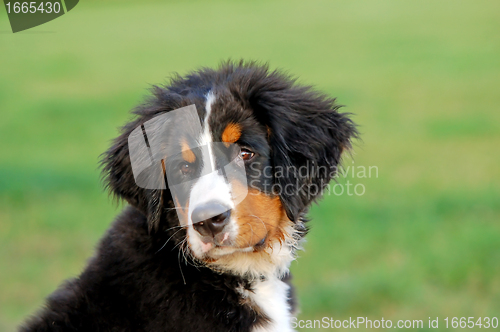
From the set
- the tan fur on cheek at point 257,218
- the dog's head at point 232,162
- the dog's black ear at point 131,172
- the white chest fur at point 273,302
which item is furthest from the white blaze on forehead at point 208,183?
the white chest fur at point 273,302

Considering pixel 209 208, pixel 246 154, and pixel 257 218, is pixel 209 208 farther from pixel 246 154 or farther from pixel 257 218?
pixel 246 154

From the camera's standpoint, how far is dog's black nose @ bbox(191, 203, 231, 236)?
10.2ft

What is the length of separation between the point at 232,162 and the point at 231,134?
163mm

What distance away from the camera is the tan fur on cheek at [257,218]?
10.7 feet

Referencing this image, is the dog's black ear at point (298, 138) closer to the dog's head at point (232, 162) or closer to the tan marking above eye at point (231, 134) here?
A: the dog's head at point (232, 162)

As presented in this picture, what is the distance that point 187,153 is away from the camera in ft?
11.2

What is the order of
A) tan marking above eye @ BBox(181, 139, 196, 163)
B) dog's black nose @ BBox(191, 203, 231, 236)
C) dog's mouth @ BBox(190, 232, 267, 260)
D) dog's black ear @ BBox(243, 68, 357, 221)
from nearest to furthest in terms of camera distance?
dog's black nose @ BBox(191, 203, 231, 236) < dog's mouth @ BBox(190, 232, 267, 260) < tan marking above eye @ BBox(181, 139, 196, 163) < dog's black ear @ BBox(243, 68, 357, 221)

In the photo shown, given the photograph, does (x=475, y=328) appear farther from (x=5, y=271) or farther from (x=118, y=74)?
(x=118, y=74)

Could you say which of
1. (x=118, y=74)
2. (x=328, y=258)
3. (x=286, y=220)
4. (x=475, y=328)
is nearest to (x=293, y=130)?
(x=286, y=220)

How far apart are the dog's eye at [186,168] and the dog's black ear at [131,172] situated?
0.64ft

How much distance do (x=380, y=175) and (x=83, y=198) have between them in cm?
428

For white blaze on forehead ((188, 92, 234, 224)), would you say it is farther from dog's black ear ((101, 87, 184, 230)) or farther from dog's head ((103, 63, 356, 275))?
dog's black ear ((101, 87, 184, 230))

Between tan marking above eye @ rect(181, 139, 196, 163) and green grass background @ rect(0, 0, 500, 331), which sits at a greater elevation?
tan marking above eye @ rect(181, 139, 196, 163)

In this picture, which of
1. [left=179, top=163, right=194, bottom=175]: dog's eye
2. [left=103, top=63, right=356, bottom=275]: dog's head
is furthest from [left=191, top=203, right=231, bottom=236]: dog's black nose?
[left=179, top=163, right=194, bottom=175]: dog's eye
